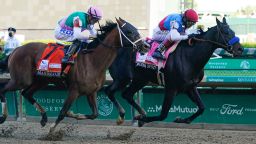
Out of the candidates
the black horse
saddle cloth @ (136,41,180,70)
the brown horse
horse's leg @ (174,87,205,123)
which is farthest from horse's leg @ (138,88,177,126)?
the brown horse

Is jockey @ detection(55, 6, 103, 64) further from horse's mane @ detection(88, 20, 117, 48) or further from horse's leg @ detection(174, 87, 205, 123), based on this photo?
horse's leg @ detection(174, 87, 205, 123)

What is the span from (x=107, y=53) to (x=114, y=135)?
1.48 meters

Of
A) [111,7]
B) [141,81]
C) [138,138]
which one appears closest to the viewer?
[138,138]

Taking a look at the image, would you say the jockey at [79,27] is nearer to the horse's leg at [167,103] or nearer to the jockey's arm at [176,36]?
the jockey's arm at [176,36]

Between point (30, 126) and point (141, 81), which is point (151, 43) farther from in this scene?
point (30, 126)

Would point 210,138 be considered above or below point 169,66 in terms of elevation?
below

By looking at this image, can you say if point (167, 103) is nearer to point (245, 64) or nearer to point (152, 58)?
point (152, 58)

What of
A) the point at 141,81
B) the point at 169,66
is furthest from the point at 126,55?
the point at 169,66

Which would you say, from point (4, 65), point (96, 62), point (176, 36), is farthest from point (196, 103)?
point (4, 65)

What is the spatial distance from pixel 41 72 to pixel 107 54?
1.12 meters

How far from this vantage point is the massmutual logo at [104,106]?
444 inches

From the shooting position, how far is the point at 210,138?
9305mm

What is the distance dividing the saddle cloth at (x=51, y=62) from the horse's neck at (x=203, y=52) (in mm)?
1933

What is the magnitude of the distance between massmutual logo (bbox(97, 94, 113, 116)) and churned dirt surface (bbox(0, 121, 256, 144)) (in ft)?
1.27
